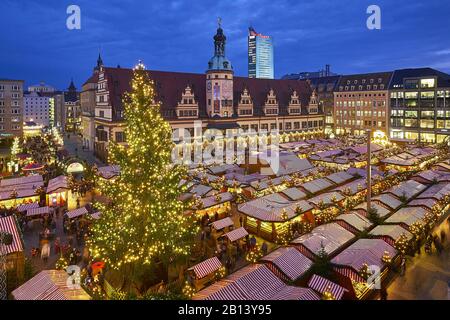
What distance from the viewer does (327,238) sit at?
63.2 ft

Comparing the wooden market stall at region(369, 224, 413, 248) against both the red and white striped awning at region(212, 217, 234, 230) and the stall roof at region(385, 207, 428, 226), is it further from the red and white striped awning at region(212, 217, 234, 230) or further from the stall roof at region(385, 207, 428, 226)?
the red and white striped awning at region(212, 217, 234, 230)

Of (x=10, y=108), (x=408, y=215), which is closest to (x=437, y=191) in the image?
(x=408, y=215)

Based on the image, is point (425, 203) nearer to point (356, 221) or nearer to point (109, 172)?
point (356, 221)

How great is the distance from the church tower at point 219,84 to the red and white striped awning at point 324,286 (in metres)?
51.1

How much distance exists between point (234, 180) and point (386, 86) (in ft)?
225

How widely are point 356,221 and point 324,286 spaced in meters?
8.71

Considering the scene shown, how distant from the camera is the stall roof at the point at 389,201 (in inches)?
996

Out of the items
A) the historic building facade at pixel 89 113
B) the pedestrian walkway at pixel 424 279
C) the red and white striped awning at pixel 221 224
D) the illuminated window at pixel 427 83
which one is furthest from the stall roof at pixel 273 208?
the illuminated window at pixel 427 83

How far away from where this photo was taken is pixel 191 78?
65250 mm

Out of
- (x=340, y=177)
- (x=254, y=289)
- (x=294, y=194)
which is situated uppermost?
(x=340, y=177)

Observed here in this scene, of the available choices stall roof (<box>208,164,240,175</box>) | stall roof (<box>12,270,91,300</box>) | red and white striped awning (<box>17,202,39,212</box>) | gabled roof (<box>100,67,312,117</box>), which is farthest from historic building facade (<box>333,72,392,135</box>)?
stall roof (<box>12,270,91,300</box>)

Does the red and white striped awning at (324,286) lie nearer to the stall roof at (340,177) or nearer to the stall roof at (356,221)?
the stall roof at (356,221)

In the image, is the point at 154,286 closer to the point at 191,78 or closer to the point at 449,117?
the point at 191,78

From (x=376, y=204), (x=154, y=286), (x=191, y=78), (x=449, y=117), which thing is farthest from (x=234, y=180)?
(x=449, y=117)
